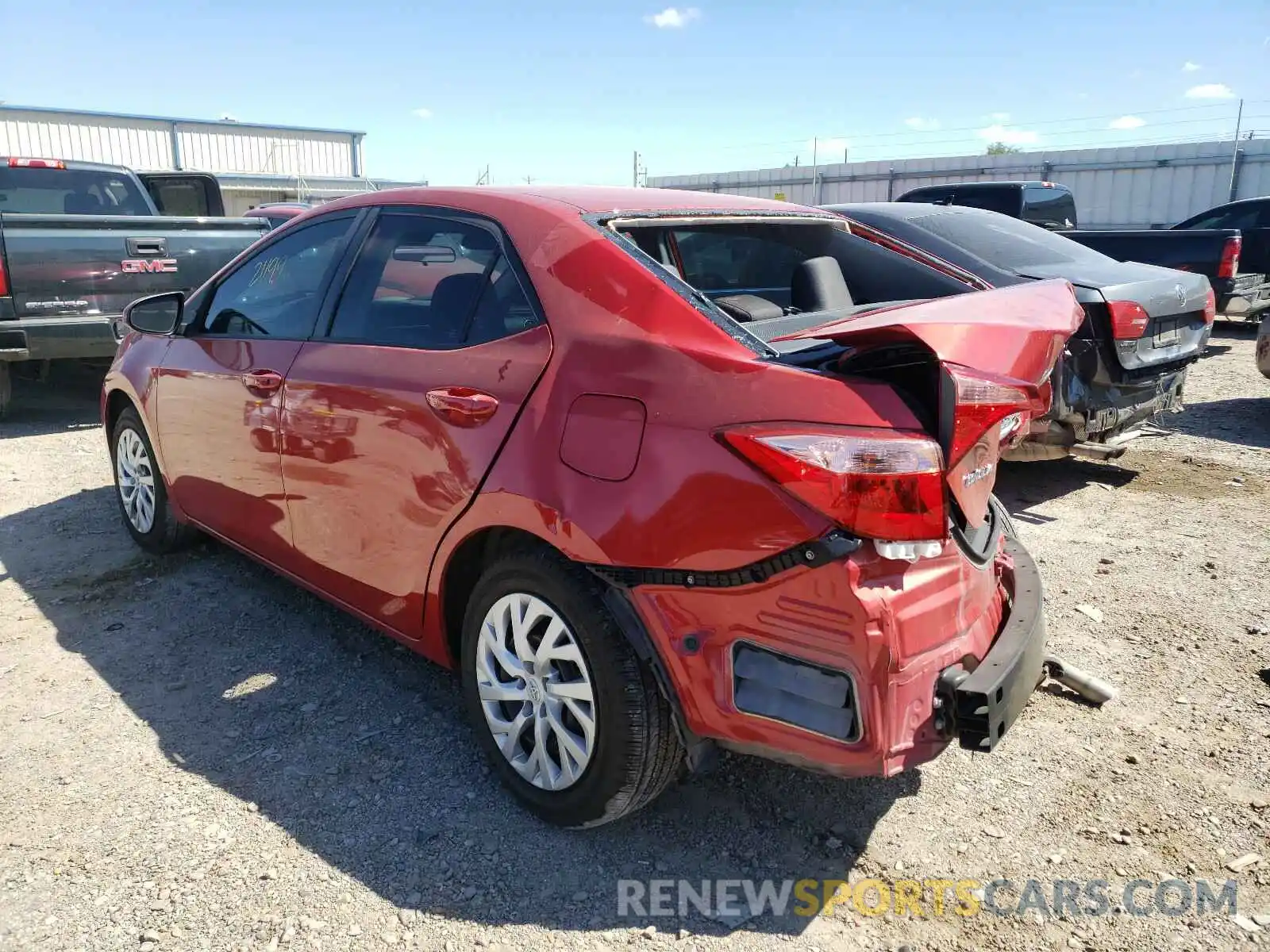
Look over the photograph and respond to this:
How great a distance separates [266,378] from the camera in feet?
11.5

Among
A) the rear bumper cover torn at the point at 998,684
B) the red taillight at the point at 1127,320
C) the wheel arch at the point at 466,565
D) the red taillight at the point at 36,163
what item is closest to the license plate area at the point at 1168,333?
the red taillight at the point at 1127,320

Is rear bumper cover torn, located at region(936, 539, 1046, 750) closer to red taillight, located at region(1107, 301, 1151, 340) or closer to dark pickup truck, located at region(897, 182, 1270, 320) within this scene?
red taillight, located at region(1107, 301, 1151, 340)

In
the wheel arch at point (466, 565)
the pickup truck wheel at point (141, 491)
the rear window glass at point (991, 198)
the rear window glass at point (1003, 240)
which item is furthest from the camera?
the rear window glass at point (991, 198)

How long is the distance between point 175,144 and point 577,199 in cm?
2951

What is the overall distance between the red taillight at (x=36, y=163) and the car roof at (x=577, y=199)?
6.38 meters

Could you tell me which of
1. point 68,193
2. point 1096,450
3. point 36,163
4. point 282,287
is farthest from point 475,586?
point 68,193

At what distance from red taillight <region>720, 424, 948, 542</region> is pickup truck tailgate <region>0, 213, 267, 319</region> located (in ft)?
22.4

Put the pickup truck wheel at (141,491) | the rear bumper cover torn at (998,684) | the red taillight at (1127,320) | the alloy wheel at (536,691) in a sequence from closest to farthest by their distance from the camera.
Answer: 1. the rear bumper cover torn at (998,684)
2. the alloy wheel at (536,691)
3. the pickup truck wheel at (141,491)
4. the red taillight at (1127,320)

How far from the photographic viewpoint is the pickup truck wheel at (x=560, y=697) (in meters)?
2.42

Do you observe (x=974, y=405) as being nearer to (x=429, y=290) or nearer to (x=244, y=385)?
(x=429, y=290)

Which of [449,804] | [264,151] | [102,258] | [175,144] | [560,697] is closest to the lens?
[560,697]

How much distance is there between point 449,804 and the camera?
2.82 metres

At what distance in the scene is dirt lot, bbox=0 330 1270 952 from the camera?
7.74 feet

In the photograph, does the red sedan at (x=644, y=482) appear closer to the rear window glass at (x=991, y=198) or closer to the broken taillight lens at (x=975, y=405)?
the broken taillight lens at (x=975, y=405)
